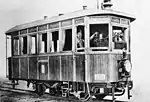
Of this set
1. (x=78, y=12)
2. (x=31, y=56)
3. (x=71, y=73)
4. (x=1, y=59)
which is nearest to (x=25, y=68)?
(x=31, y=56)

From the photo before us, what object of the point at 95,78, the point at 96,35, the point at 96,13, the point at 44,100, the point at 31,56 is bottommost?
the point at 44,100

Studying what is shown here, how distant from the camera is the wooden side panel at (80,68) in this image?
7996 mm

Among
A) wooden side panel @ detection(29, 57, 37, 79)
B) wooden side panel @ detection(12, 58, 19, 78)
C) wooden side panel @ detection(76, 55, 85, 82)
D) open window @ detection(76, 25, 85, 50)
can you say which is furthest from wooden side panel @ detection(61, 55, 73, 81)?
wooden side panel @ detection(12, 58, 19, 78)

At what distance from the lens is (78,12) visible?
27.0 ft

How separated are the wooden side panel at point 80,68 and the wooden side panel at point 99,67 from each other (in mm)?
286

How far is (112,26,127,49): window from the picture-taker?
833 cm

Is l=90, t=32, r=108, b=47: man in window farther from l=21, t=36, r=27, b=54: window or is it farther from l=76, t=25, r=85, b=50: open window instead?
l=21, t=36, r=27, b=54: window

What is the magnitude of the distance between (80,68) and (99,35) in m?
1.35

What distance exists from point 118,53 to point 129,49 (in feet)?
3.06

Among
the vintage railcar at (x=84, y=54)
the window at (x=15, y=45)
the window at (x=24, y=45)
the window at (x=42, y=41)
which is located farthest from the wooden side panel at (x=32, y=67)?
the window at (x=15, y=45)

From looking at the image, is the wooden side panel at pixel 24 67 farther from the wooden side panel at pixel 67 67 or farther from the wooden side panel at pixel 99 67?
the wooden side panel at pixel 99 67

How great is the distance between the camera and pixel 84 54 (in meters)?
7.96

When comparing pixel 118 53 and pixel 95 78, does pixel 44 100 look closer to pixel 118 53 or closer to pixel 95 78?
pixel 95 78

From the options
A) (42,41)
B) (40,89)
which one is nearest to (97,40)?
(42,41)
